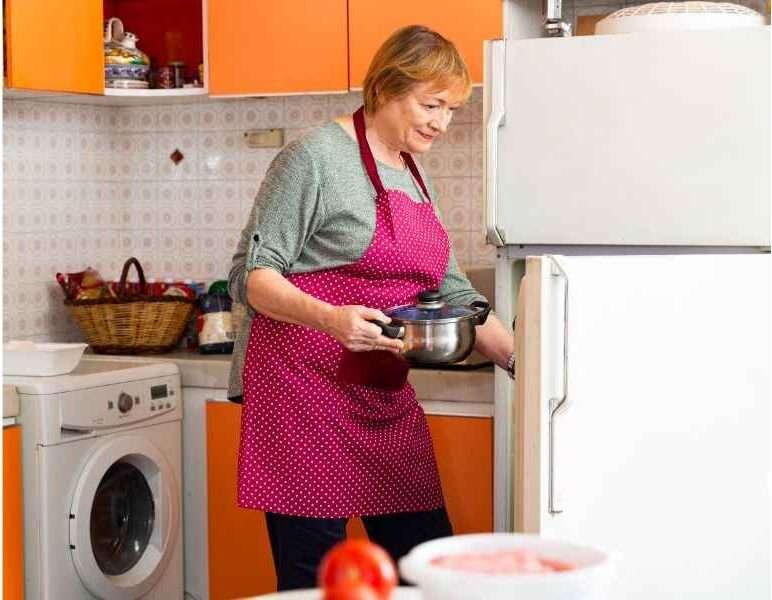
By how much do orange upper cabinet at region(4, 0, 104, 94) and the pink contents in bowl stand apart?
2553 mm

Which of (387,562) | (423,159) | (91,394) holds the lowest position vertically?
(91,394)

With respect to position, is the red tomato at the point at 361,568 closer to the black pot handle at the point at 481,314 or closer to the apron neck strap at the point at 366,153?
the black pot handle at the point at 481,314

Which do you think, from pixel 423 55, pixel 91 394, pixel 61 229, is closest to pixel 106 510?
pixel 91 394

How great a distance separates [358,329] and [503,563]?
1.19 m

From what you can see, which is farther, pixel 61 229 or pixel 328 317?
pixel 61 229

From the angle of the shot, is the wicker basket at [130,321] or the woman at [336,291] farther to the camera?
the wicker basket at [130,321]

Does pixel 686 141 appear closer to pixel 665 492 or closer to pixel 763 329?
pixel 763 329

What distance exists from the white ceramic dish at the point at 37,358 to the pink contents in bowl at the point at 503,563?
226 centimetres

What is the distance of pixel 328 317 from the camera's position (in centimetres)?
231

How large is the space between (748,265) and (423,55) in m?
0.74

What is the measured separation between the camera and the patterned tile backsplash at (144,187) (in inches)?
144

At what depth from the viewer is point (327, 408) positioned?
2.53 meters

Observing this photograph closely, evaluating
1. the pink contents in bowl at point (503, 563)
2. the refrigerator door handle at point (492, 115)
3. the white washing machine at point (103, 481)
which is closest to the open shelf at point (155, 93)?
the white washing machine at point (103, 481)

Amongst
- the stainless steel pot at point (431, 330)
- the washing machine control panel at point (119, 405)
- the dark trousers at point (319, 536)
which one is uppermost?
the stainless steel pot at point (431, 330)
